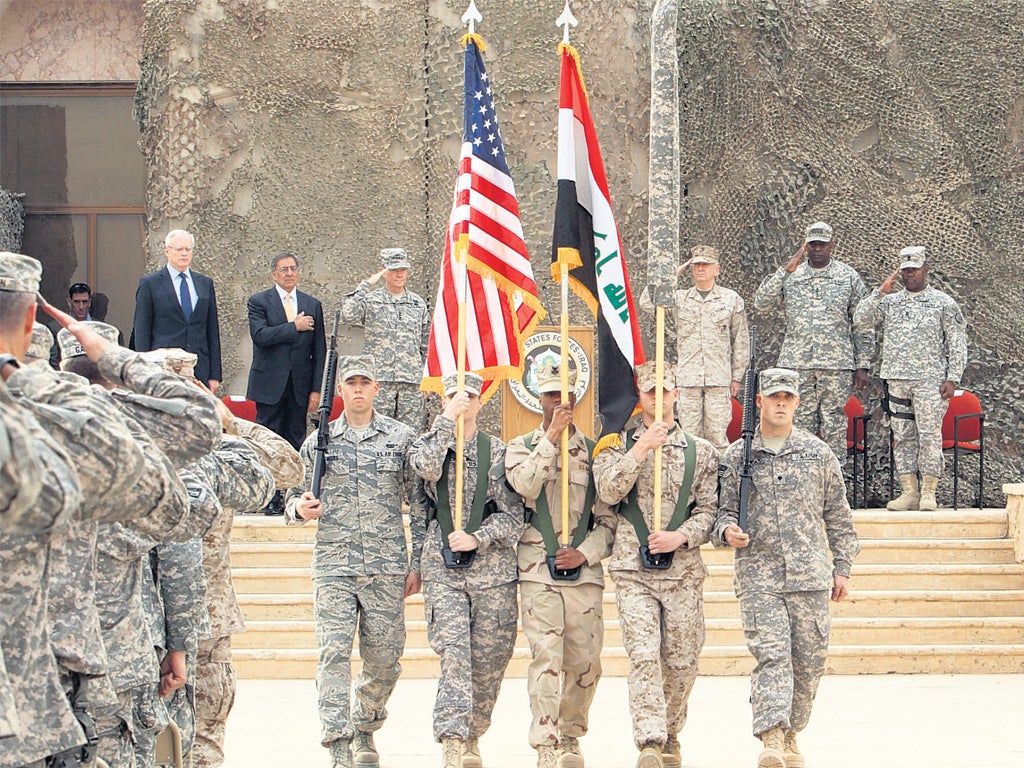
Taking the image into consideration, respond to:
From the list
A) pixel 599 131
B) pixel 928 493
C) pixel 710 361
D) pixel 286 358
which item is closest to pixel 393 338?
pixel 286 358

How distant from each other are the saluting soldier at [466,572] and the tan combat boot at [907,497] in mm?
5813

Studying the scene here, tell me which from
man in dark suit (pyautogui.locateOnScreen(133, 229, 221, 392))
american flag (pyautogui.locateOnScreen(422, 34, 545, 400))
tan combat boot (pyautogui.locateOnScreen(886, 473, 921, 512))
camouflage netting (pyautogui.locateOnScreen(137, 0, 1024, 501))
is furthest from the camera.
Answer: camouflage netting (pyautogui.locateOnScreen(137, 0, 1024, 501))

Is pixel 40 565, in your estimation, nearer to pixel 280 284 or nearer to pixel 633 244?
pixel 280 284

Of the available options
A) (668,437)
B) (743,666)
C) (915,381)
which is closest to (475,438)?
(668,437)

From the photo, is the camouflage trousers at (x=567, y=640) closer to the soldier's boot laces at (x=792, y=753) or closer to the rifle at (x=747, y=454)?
the rifle at (x=747, y=454)

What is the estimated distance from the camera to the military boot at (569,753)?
8.29 metres

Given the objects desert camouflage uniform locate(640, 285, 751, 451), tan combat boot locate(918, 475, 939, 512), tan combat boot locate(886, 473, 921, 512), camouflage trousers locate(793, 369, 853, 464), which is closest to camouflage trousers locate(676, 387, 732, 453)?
desert camouflage uniform locate(640, 285, 751, 451)

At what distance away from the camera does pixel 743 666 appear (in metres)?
11.3

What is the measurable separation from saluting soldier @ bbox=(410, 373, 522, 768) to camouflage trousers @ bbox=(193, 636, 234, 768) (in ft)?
3.66

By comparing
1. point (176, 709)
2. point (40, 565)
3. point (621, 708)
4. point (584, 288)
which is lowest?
point (621, 708)

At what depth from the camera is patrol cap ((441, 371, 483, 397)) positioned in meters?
8.68

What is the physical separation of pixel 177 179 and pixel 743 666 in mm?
7257

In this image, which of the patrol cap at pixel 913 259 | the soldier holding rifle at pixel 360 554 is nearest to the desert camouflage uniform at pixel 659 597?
the soldier holding rifle at pixel 360 554

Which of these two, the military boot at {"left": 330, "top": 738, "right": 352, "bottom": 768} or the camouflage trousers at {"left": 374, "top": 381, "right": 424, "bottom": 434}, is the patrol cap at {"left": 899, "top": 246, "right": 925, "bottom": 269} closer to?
the camouflage trousers at {"left": 374, "top": 381, "right": 424, "bottom": 434}
